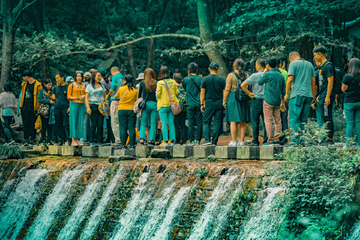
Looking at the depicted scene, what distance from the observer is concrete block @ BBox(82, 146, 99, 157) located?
11.7 m

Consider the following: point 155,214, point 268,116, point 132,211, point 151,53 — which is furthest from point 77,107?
point 151,53

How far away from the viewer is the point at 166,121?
10.6 m

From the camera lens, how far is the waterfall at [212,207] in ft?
23.6

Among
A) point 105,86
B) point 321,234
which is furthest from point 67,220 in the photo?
point 321,234

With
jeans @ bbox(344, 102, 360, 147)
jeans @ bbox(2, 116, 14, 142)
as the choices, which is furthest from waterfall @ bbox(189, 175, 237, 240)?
jeans @ bbox(2, 116, 14, 142)

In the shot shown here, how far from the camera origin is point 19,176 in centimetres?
1095

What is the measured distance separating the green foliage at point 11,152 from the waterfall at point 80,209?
3.34 metres

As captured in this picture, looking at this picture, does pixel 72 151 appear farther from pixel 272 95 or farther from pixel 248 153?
pixel 272 95

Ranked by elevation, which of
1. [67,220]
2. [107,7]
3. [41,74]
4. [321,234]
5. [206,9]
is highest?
[107,7]

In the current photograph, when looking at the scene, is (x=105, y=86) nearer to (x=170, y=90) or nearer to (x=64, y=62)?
(x=170, y=90)

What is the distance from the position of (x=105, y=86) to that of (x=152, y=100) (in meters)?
1.81

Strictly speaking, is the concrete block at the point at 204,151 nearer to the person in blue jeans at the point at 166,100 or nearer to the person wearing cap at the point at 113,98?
the person in blue jeans at the point at 166,100

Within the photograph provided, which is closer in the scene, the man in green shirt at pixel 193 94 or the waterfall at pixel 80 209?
the waterfall at pixel 80 209

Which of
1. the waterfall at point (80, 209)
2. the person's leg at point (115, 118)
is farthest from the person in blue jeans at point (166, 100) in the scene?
the waterfall at point (80, 209)
